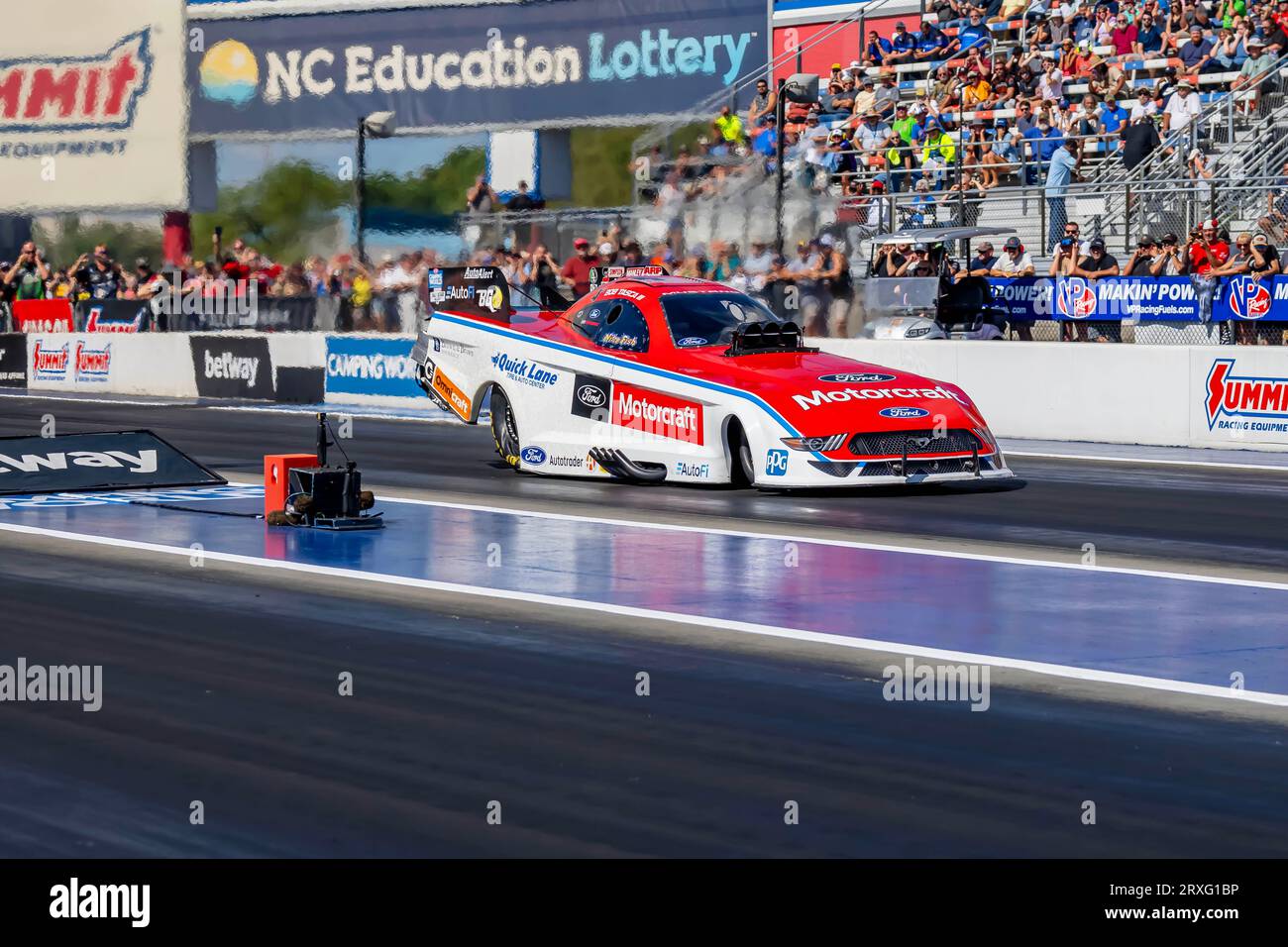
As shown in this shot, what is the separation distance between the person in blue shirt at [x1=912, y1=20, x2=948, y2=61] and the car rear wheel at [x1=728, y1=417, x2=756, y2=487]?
18924 millimetres

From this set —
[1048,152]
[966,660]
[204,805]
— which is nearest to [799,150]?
[1048,152]

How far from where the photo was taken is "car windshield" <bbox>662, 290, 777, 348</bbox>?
16.6 meters

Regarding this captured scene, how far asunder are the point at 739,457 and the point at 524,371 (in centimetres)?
259

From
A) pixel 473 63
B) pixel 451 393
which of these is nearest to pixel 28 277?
pixel 473 63

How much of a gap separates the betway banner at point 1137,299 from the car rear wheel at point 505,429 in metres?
8.69

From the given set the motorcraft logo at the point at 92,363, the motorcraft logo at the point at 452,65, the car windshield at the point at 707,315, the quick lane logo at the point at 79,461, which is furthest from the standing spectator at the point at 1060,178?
the motorcraft logo at the point at 92,363

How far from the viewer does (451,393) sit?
63.1 ft

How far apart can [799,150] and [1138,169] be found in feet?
22.9

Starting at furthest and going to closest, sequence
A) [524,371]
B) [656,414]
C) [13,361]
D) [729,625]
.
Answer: [13,361] → [524,371] → [656,414] → [729,625]

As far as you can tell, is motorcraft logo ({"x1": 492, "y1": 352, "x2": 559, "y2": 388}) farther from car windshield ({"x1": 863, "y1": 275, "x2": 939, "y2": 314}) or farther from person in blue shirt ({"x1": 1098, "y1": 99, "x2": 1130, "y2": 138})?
person in blue shirt ({"x1": 1098, "y1": 99, "x2": 1130, "y2": 138})

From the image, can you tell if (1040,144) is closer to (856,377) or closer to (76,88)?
(856,377)

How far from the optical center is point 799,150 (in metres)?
32.8

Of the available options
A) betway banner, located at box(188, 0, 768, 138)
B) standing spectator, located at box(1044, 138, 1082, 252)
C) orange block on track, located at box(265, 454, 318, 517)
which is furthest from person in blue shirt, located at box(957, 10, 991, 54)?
orange block on track, located at box(265, 454, 318, 517)
